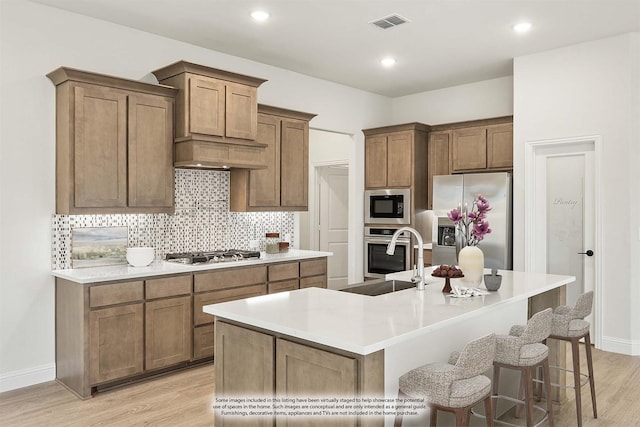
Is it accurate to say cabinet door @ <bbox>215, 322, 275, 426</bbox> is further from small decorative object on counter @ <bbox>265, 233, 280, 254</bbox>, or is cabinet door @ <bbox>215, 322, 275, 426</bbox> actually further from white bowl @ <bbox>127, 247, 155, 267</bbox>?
small decorative object on counter @ <bbox>265, 233, 280, 254</bbox>

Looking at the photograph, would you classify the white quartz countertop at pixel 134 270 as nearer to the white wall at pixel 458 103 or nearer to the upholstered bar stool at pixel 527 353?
the upholstered bar stool at pixel 527 353

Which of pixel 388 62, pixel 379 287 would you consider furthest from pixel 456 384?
pixel 388 62

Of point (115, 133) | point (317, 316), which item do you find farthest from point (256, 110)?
point (317, 316)

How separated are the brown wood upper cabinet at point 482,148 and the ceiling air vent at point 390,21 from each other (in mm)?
2038

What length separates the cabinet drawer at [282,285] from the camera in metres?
4.79

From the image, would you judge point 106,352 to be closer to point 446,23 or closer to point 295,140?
point 295,140

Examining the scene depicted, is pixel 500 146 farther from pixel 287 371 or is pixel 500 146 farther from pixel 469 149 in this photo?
pixel 287 371

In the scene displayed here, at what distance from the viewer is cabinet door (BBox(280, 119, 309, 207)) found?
534 cm

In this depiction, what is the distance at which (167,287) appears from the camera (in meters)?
3.98

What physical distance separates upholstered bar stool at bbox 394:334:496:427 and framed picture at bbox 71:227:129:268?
291 centimetres

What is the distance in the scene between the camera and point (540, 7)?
13.0ft

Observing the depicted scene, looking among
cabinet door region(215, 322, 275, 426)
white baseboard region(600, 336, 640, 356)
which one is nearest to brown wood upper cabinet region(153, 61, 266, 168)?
cabinet door region(215, 322, 275, 426)

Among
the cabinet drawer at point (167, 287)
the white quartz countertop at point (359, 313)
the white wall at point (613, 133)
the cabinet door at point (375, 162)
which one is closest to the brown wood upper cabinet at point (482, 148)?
the white wall at point (613, 133)

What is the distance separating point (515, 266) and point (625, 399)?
6.49 feet
